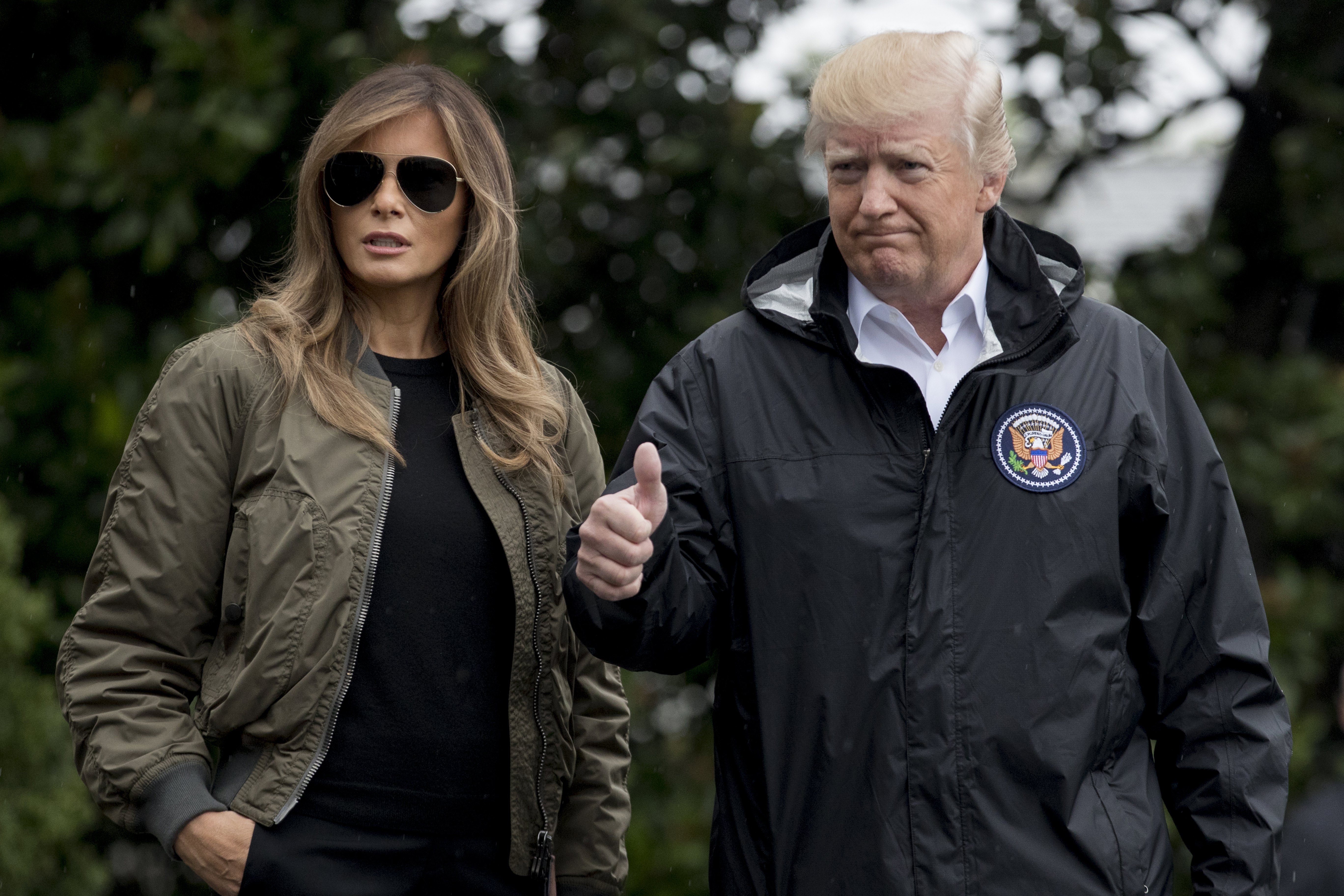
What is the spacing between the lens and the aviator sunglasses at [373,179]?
2.66 m

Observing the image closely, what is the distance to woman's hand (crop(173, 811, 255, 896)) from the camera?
2336 mm

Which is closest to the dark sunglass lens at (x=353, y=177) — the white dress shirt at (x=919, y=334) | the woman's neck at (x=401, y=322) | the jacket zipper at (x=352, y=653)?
the woman's neck at (x=401, y=322)

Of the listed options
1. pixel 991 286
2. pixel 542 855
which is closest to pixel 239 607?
pixel 542 855

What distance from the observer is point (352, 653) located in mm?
2389

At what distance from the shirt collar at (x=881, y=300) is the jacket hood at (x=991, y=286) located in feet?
0.04

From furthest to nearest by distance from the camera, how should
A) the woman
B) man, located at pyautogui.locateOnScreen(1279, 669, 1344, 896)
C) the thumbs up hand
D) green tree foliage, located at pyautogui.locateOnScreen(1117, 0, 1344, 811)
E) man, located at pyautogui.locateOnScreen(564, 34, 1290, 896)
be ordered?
green tree foliage, located at pyautogui.locateOnScreen(1117, 0, 1344, 811), man, located at pyautogui.locateOnScreen(1279, 669, 1344, 896), the woman, man, located at pyautogui.locateOnScreen(564, 34, 1290, 896), the thumbs up hand

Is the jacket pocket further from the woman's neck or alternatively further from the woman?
the woman's neck

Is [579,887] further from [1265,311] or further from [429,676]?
[1265,311]

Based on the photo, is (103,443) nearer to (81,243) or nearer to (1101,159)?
→ (81,243)

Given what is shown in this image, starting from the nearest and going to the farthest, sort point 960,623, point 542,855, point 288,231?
point 960,623, point 542,855, point 288,231

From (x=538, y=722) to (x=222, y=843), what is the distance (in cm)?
55

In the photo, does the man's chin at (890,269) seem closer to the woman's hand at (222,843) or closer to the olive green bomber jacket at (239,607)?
the olive green bomber jacket at (239,607)

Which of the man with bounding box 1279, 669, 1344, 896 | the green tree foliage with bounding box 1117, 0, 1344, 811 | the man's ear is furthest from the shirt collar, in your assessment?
the green tree foliage with bounding box 1117, 0, 1344, 811

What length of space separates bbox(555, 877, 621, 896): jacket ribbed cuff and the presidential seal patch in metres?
1.08
